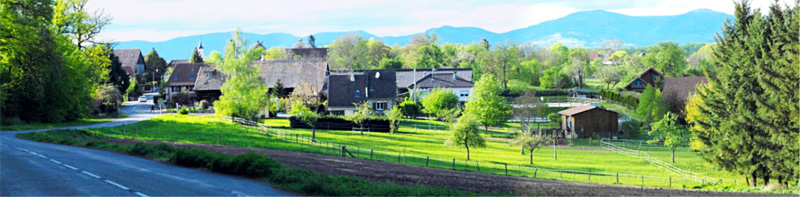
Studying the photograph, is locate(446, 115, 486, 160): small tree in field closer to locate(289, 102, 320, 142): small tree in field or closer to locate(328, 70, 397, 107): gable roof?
locate(289, 102, 320, 142): small tree in field

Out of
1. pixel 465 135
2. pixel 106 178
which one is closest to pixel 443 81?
pixel 465 135

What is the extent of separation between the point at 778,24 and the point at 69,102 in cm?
4903

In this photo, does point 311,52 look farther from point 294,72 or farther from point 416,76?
point 294,72

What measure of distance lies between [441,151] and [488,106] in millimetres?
18349

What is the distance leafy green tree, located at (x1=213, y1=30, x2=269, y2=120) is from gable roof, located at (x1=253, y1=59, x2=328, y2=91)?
22015 mm

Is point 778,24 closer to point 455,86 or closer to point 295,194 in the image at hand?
point 295,194

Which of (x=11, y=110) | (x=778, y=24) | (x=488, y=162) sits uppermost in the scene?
(x=778, y=24)

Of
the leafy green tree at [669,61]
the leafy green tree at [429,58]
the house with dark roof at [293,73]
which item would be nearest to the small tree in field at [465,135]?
the house with dark roof at [293,73]

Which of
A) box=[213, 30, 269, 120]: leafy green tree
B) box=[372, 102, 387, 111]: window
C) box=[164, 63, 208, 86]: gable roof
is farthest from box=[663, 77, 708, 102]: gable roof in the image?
box=[164, 63, 208, 86]: gable roof

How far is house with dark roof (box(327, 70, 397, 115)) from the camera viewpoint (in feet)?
231

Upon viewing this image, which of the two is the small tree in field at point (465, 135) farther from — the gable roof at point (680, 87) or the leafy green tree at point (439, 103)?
the gable roof at point (680, 87)

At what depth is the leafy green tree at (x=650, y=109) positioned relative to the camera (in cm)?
6675

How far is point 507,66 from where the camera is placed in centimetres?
11050

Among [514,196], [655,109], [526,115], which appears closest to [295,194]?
[514,196]
